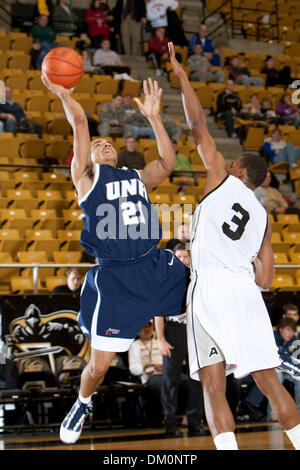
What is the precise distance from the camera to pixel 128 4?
49.0 ft

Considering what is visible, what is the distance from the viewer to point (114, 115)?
11.9 metres

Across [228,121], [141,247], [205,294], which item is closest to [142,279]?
[141,247]

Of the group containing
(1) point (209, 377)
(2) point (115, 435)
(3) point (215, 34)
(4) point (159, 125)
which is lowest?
(2) point (115, 435)

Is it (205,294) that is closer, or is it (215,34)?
(205,294)

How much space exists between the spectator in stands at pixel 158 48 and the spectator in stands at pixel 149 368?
26.9ft

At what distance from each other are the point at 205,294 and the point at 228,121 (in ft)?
33.5

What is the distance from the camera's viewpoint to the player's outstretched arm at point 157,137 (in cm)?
455

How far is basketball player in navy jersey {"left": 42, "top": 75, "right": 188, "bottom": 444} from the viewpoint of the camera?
14.2 ft

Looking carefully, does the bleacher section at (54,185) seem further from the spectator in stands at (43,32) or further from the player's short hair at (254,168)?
the player's short hair at (254,168)

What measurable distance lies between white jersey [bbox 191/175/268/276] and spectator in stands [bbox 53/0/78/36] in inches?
447

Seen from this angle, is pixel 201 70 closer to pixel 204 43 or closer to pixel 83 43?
pixel 204 43

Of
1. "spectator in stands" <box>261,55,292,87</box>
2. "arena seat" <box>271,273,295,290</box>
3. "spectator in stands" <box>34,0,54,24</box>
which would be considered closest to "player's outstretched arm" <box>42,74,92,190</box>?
"arena seat" <box>271,273,295,290</box>

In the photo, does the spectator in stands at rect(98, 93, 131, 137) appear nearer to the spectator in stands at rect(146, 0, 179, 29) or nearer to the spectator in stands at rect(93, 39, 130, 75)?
the spectator in stands at rect(93, 39, 130, 75)

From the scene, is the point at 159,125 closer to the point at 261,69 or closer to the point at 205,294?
the point at 205,294
